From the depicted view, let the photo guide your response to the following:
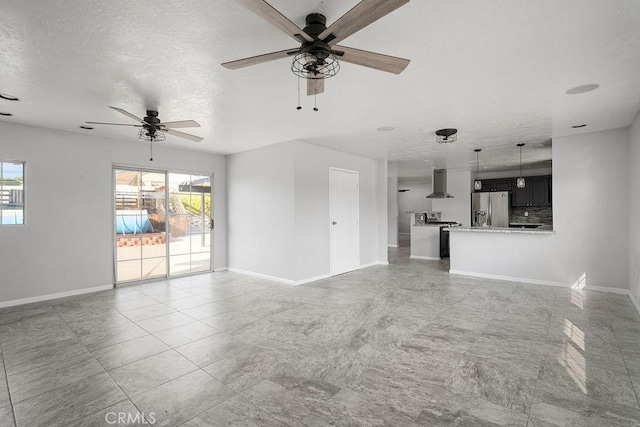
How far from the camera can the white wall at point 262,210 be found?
18.0 ft

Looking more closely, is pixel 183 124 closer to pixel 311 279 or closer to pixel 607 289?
pixel 311 279

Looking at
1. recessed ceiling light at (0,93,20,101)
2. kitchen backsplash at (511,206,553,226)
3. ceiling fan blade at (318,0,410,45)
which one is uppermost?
recessed ceiling light at (0,93,20,101)

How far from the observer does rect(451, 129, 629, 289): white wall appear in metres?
4.72

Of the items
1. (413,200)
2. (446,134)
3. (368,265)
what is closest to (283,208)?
(368,265)

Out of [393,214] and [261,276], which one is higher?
[393,214]

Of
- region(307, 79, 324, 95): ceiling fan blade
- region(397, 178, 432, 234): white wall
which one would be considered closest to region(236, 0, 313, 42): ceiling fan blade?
region(307, 79, 324, 95): ceiling fan blade

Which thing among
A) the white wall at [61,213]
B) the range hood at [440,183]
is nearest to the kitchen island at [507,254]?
the range hood at [440,183]

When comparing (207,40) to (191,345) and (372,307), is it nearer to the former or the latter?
(191,345)

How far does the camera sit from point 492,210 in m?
9.02

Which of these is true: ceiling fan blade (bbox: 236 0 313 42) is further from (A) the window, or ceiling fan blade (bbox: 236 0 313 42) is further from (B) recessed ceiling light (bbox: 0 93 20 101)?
(A) the window

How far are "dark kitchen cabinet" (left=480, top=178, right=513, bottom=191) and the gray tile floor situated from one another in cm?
500

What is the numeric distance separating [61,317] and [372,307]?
13.0 ft

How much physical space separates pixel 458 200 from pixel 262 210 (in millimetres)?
6337

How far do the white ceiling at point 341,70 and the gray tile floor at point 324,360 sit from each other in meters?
2.57
